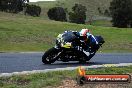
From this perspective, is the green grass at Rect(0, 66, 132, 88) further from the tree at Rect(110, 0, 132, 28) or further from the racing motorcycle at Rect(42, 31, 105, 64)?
the tree at Rect(110, 0, 132, 28)

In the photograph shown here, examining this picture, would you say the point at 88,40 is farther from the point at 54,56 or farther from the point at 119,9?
the point at 119,9

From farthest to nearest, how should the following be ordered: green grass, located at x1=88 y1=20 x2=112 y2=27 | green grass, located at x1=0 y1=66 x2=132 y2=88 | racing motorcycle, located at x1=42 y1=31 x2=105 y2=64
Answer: green grass, located at x1=88 y1=20 x2=112 y2=27
racing motorcycle, located at x1=42 y1=31 x2=105 y2=64
green grass, located at x1=0 y1=66 x2=132 y2=88

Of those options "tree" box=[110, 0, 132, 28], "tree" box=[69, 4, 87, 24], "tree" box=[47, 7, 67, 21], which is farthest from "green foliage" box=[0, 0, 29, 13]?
"tree" box=[110, 0, 132, 28]

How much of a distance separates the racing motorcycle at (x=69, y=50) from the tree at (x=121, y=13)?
82232mm

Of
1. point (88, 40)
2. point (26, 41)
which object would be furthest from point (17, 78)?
point (26, 41)

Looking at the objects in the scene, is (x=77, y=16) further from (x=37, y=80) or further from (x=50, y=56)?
(x=37, y=80)

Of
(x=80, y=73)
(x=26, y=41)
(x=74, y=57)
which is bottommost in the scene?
(x=26, y=41)

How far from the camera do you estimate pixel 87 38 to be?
696 inches

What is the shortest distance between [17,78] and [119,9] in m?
92.3

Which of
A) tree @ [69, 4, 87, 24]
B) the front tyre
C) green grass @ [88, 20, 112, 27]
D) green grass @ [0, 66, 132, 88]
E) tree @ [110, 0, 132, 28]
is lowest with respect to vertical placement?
green grass @ [88, 20, 112, 27]

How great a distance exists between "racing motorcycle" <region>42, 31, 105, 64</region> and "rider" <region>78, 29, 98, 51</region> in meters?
0.09

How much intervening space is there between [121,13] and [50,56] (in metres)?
86.6

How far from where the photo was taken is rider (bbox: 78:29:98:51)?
17375 mm

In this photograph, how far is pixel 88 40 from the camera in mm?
17688
